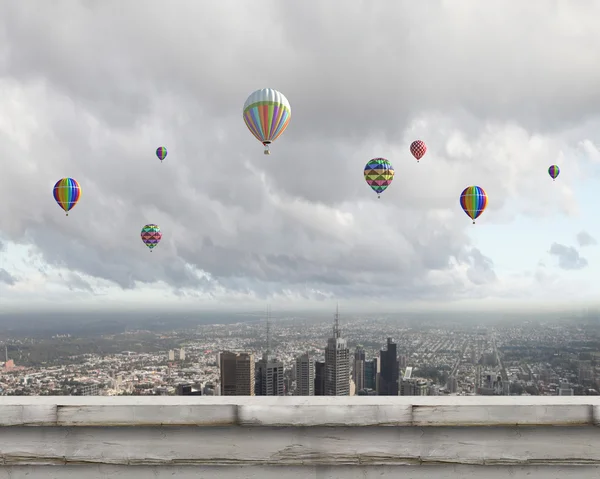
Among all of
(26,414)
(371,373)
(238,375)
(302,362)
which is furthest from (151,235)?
(26,414)

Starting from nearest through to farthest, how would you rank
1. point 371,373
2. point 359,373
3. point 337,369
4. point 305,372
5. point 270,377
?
point 270,377
point 305,372
point 337,369
point 359,373
point 371,373

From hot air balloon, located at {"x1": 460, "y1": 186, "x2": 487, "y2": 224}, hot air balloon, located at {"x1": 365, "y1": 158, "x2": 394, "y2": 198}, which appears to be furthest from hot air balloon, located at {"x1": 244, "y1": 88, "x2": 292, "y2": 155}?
hot air balloon, located at {"x1": 460, "y1": 186, "x2": 487, "y2": 224}

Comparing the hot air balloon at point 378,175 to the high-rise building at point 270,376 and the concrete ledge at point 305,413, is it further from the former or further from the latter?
the concrete ledge at point 305,413

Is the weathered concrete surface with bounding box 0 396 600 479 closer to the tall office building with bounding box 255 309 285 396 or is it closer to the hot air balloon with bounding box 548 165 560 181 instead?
the tall office building with bounding box 255 309 285 396

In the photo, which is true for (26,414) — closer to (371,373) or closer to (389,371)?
(389,371)

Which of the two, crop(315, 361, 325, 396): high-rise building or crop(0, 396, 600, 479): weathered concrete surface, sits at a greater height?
crop(0, 396, 600, 479): weathered concrete surface

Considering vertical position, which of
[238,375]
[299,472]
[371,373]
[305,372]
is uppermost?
[299,472]

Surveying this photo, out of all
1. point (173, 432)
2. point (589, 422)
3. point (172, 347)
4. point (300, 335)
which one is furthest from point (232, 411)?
point (300, 335)
